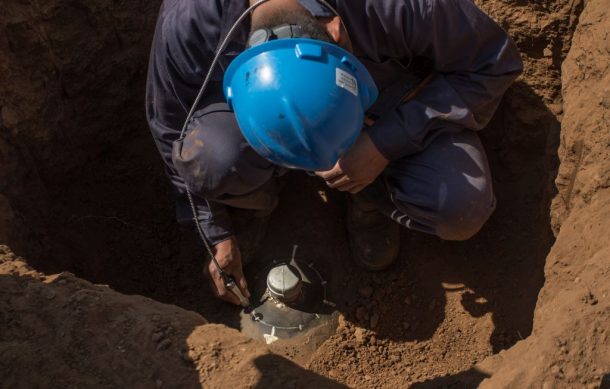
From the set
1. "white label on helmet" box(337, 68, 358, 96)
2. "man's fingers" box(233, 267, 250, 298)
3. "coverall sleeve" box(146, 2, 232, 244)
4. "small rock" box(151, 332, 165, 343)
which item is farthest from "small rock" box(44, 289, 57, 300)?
"white label on helmet" box(337, 68, 358, 96)

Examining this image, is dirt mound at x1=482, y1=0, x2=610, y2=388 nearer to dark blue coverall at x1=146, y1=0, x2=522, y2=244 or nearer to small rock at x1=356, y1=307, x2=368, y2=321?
dark blue coverall at x1=146, y1=0, x2=522, y2=244

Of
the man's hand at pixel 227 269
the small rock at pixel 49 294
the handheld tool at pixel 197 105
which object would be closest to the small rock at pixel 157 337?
the small rock at pixel 49 294

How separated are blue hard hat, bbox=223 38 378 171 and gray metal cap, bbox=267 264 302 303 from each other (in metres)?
0.94

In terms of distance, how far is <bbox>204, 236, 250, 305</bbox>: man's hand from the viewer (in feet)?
9.32

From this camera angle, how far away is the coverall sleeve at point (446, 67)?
226 cm

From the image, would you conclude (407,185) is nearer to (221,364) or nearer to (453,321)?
(453,321)

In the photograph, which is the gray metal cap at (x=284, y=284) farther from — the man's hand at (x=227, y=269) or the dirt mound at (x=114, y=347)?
the dirt mound at (x=114, y=347)

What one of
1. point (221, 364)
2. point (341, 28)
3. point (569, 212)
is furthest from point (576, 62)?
point (221, 364)

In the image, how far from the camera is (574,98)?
101 inches

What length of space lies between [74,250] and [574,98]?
228cm

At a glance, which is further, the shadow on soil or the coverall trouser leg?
the shadow on soil

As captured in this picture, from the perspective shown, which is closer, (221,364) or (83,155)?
(221,364)

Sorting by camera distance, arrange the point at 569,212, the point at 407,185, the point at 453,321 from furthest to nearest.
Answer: the point at 453,321 → the point at 407,185 → the point at 569,212

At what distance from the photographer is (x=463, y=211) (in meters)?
2.60
